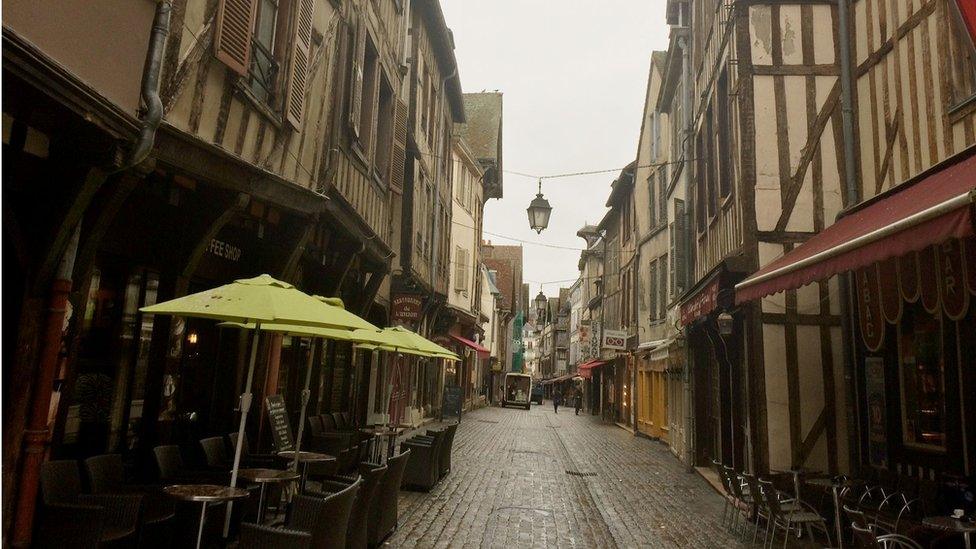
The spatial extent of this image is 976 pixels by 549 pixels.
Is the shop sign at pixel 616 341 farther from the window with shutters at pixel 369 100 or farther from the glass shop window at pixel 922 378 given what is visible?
the glass shop window at pixel 922 378

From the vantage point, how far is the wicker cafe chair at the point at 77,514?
3654mm

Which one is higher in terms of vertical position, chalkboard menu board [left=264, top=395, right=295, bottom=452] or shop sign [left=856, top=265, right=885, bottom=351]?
shop sign [left=856, top=265, right=885, bottom=351]

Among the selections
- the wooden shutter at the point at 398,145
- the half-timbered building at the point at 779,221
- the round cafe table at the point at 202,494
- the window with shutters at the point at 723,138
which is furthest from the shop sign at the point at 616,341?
the round cafe table at the point at 202,494

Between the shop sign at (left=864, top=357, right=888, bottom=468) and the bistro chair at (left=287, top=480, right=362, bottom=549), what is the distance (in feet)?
20.0

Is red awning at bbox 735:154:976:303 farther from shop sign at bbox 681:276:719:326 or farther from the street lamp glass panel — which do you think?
the street lamp glass panel

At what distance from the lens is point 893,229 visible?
4.36 metres

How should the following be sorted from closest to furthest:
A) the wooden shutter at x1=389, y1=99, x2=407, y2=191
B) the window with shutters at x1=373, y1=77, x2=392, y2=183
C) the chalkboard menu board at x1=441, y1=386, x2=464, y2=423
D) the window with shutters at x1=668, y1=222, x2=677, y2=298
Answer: the window with shutters at x1=373, y1=77, x2=392, y2=183 → the wooden shutter at x1=389, y1=99, x2=407, y2=191 → the window with shutters at x1=668, y1=222, x2=677, y2=298 → the chalkboard menu board at x1=441, y1=386, x2=464, y2=423

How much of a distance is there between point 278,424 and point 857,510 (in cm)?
552

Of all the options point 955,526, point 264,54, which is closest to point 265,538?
point 955,526

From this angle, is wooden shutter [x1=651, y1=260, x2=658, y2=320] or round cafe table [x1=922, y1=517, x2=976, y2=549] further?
wooden shutter [x1=651, y1=260, x2=658, y2=320]

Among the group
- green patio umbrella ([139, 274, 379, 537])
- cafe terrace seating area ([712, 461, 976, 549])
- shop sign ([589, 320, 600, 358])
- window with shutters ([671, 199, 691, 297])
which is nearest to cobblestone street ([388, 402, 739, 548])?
cafe terrace seating area ([712, 461, 976, 549])

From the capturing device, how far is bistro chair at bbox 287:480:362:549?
3.96 metres

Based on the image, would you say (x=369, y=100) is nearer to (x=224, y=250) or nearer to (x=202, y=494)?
(x=224, y=250)

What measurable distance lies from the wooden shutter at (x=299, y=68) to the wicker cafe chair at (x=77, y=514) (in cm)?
433
